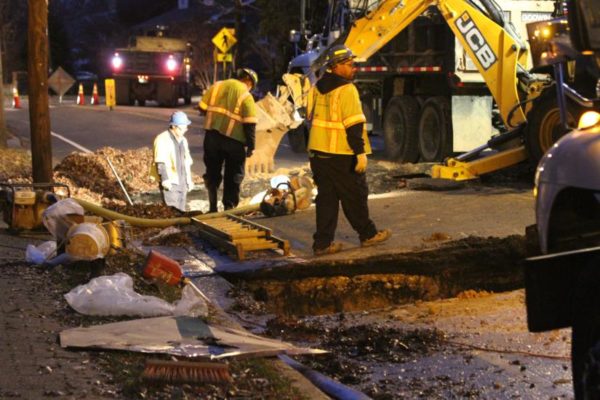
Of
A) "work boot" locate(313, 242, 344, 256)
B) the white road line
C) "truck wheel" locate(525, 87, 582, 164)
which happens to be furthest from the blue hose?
the white road line

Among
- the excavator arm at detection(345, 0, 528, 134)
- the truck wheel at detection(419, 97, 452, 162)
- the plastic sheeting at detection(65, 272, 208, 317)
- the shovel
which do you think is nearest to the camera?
the plastic sheeting at detection(65, 272, 208, 317)

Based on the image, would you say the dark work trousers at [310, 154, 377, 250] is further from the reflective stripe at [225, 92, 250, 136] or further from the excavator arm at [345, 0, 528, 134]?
the excavator arm at [345, 0, 528, 134]

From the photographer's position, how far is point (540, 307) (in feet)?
17.0

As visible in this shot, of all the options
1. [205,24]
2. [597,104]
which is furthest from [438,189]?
[205,24]

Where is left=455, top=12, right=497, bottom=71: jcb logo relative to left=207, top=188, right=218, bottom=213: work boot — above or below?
above

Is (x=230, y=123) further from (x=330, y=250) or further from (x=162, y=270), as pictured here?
(x=162, y=270)

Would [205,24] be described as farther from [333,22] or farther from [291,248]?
[291,248]

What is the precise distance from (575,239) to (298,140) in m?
17.0

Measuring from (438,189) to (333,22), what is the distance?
6.82 metres

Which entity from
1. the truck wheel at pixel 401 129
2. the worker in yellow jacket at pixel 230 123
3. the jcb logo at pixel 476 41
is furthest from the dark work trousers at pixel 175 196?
the truck wheel at pixel 401 129

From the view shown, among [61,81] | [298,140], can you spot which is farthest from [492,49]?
[61,81]

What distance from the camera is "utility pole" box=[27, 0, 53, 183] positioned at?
13258mm

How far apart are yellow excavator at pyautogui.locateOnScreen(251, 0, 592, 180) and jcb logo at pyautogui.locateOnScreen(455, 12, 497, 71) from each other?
1 cm

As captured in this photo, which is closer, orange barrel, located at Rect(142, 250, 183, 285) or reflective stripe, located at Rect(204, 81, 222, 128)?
orange barrel, located at Rect(142, 250, 183, 285)
